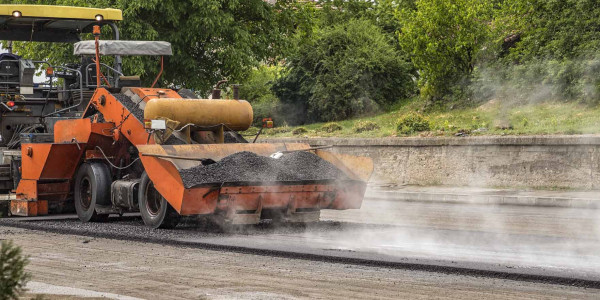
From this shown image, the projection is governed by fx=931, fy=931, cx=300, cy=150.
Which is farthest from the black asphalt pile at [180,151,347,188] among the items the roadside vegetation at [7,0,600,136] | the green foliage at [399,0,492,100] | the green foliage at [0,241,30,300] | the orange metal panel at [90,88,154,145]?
the green foliage at [399,0,492,100]

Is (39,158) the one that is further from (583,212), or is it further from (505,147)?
(505,147)

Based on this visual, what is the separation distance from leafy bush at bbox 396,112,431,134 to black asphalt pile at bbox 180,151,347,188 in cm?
1113

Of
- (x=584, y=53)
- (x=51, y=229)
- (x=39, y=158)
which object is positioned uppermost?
(x=584, y=53)

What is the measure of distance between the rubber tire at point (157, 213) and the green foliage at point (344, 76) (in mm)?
16649

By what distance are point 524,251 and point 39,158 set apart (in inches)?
317

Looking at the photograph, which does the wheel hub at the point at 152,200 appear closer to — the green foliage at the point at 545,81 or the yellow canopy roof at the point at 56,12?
the yellow canopy roof at the point at 56,12

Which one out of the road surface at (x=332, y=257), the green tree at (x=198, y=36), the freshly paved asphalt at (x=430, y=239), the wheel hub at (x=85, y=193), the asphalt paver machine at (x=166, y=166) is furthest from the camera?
the green tree at (x=198, y=36)

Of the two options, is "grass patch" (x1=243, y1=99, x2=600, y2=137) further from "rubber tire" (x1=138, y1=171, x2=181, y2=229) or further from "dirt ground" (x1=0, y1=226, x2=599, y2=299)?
"dirt ground" (x1=0, y1=226, x2=599, y2=299)

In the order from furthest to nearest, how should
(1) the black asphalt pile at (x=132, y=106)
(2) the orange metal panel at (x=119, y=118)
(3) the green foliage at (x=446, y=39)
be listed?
(3) the green foliage at (x=446, y=39), (1) the black asphalt pile at (x=132, y=106), (2) the orange metal panel at (x=119, y=118)

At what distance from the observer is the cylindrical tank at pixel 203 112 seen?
43.0ft

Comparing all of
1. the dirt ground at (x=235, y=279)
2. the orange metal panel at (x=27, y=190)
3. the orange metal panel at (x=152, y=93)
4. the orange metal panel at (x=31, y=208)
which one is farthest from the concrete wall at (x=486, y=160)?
the dirt ground at (x=235, y=279)

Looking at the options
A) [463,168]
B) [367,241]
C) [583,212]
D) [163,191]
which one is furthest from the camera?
[463,168]

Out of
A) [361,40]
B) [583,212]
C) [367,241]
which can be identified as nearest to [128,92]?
[367,241]

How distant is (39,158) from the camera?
14633 mm
